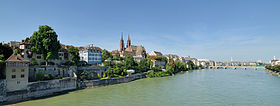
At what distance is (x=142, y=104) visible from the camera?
79.4ft

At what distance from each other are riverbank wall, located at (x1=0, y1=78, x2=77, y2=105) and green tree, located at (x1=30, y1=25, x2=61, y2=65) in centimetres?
588

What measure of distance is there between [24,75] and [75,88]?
1040 centimetres

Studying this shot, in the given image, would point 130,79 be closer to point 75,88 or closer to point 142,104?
point 75,88

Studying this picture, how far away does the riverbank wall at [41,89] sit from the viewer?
23.9 meters

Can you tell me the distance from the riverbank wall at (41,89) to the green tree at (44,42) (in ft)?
19.3

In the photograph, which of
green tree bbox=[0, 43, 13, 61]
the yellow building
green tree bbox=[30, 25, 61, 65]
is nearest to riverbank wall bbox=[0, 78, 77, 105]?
the yellow building

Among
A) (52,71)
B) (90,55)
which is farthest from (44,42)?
(90,55)

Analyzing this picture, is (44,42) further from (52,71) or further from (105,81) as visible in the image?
(105,81)

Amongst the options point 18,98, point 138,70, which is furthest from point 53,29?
point 138,70

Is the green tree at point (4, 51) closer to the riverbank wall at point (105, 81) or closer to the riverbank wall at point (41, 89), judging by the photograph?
the riverbank wall at point (41, 89)

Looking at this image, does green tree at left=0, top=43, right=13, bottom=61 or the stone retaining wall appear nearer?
green tree at left=0, top=43, right=13, bottom=61

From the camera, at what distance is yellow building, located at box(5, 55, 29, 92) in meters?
23.8

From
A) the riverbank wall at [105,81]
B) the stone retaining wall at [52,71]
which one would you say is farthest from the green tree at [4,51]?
the riverbank wall at [105,81]

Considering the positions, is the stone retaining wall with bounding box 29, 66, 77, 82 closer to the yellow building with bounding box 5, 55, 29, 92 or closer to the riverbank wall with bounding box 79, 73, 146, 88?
the yellow building with bounding box 5, 55, 29, 92
